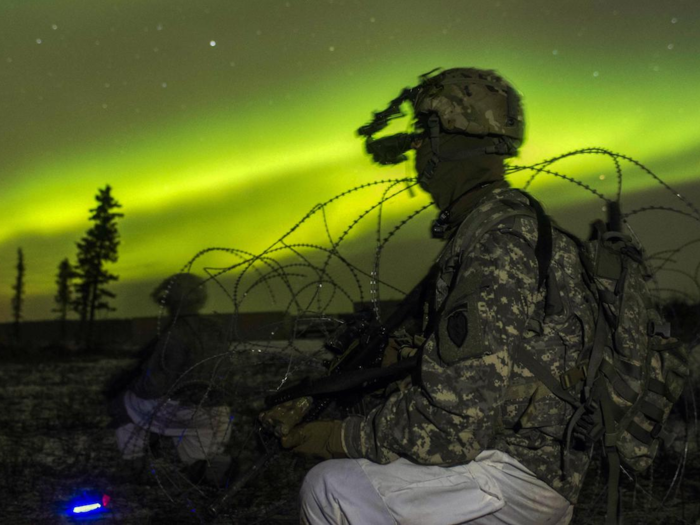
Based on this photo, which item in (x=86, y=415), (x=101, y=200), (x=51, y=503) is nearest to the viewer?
(x=51, y=503)

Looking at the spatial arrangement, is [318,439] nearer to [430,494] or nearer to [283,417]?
[283,417]

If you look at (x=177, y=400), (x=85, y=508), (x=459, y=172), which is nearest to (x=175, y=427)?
(x=177, y=400)

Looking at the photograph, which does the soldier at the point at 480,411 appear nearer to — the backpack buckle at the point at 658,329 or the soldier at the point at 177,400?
the backpack buckle at the point at 658,329

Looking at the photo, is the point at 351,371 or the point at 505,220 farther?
the point at 351,371

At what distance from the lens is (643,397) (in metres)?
2.79

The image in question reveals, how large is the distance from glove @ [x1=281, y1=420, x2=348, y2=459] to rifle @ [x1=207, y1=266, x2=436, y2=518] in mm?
208

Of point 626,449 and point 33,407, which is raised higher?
point 626,449

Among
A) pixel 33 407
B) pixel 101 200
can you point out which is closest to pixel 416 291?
pixel 33 407

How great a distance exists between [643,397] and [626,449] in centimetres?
19

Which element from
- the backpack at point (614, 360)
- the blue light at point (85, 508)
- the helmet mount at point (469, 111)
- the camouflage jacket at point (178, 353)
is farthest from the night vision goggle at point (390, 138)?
the camouflage jacket at point (178, 353)

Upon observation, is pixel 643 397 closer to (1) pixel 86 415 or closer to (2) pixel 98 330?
(1) pixel 86 415

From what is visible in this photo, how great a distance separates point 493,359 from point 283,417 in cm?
84

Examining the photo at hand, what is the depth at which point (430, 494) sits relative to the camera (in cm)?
270

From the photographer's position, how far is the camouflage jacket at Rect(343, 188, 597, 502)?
97.9 inches
